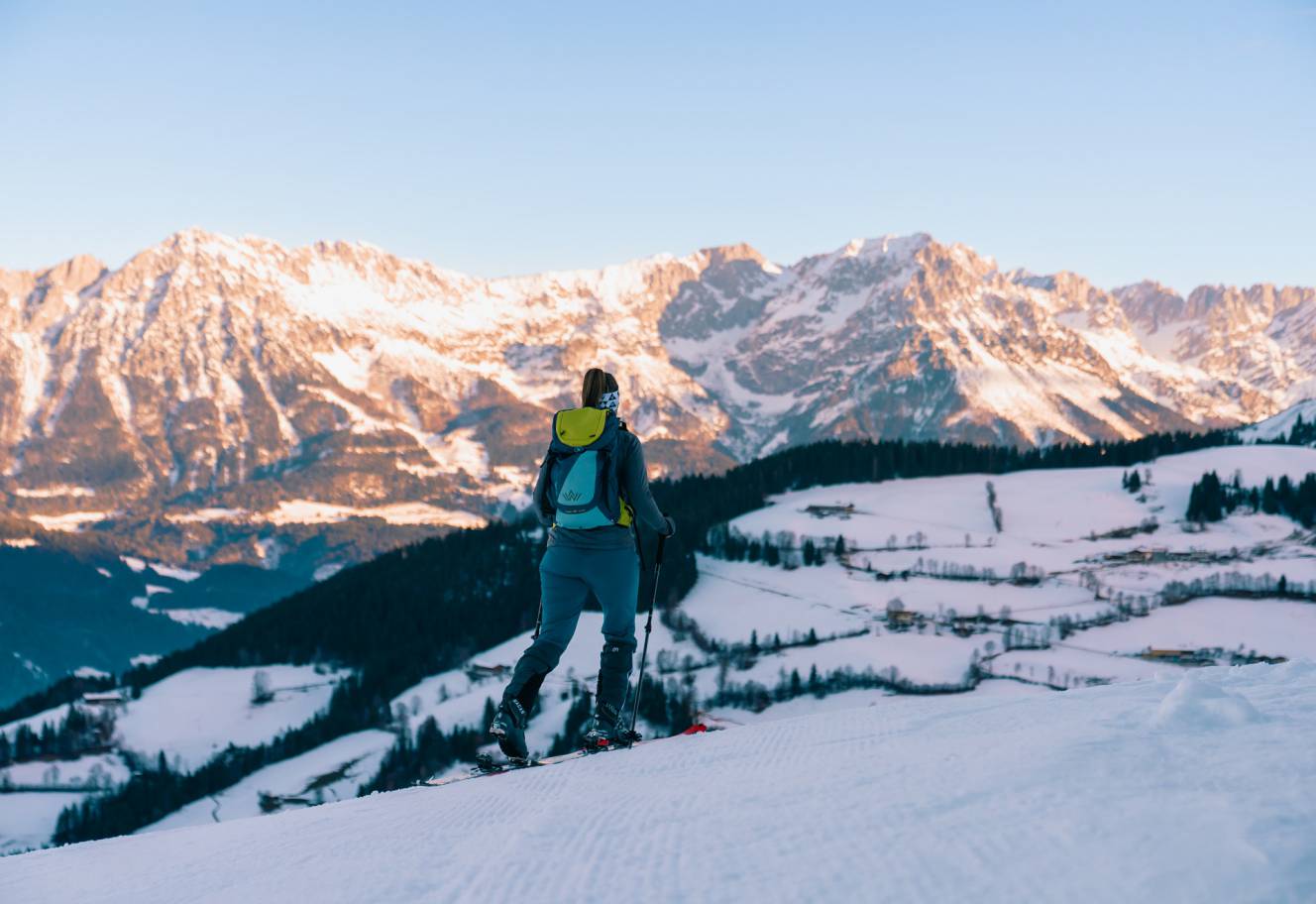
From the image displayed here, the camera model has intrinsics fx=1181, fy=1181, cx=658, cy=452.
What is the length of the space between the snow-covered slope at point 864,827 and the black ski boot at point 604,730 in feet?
7.70

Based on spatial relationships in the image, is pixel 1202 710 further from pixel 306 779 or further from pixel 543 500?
pixel 306 779

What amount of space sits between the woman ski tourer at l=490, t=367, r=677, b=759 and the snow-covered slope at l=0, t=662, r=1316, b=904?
190 centimetres

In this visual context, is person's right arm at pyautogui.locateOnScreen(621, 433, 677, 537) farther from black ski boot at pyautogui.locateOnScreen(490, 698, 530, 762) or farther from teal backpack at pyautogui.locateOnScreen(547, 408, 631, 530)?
black ski boot at pyautogui.locateOnScreen(490, 698, 530, 762)

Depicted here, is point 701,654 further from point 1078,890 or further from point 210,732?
point 1078,890

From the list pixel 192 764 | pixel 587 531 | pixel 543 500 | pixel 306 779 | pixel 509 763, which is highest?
pixel 543 500

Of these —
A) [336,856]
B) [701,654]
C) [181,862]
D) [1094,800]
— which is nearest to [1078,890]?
[1094,800]

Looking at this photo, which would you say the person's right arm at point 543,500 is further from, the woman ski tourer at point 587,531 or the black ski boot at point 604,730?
the black ski boot at point 604,730

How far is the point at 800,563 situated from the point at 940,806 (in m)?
189

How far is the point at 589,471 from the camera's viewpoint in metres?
15.5

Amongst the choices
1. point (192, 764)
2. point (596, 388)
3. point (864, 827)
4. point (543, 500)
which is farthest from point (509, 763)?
point (192, 764)

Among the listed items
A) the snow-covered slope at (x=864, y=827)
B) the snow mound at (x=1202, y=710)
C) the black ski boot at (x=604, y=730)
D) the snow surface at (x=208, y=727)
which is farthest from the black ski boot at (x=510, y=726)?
the snow surface at (x=208, y=727)

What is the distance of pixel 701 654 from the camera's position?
531ft

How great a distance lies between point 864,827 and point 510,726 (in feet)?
24.9

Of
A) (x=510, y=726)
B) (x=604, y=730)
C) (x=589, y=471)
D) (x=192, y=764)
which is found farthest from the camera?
(x=192, y=764)
